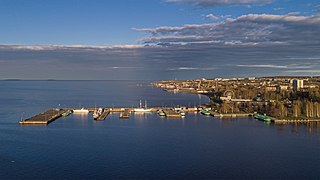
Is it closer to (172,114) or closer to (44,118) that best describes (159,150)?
(44,118)

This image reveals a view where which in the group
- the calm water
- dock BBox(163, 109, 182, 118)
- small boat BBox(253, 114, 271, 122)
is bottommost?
the calm water

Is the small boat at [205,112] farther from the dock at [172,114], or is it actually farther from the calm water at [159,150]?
the calm water at [159,150]

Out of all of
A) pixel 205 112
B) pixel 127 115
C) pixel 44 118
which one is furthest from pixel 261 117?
pixel 44 118

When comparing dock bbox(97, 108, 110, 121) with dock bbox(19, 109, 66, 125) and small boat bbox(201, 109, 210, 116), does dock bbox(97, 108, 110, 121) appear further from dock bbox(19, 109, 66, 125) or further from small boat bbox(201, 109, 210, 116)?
small boat bbox(201, 109, 210, 116)

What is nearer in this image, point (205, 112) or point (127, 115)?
point (127, 115)

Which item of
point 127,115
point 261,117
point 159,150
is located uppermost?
point 127,115

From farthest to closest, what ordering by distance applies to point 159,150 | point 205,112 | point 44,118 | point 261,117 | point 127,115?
1. point 205,112
2. point 127,115
3. point 261,117
4. point 44,118
5. point 159,150

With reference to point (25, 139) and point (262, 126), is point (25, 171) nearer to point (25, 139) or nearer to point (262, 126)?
point (25, 139)

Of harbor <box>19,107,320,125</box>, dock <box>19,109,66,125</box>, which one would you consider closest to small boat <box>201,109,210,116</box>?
harbor <box>19,107,320,125</box>

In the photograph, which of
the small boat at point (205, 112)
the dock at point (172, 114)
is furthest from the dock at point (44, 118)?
the small boat at point (205, 112)
